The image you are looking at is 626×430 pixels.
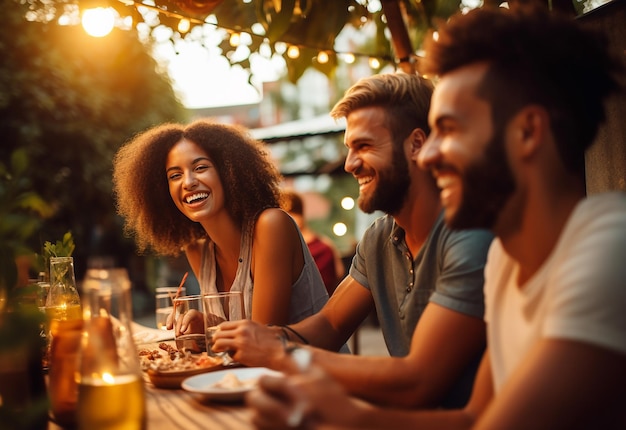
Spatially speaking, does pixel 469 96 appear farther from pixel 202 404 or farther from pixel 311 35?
pixel 311 35

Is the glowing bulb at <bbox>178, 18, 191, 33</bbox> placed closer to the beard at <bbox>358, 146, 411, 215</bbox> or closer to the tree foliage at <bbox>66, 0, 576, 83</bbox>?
the tree foliage at <bbox>66, 0, 576, 83</bbox>

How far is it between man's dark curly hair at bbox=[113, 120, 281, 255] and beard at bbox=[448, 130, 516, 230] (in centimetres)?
195

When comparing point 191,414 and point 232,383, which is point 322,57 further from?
point 191,414

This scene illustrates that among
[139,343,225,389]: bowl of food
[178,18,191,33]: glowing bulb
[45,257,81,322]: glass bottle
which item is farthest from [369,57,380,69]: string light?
[139,343,225,389]: bowl of food

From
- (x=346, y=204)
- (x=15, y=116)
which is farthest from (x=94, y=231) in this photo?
(x=346, y=204)

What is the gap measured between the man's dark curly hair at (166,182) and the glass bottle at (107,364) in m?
1.90

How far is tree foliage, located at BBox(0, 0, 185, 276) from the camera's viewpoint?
10.5 meters

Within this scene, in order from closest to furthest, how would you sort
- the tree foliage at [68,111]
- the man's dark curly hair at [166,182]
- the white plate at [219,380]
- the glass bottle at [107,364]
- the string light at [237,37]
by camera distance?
the glass bottle at [107,364] < the white plate at [219,380] < the man's dark curly hair at [166,182] < the string light at [237,37] < the tree foliage at [68,111]

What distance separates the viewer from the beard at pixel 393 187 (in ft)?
7.47

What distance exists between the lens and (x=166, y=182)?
3613 mm

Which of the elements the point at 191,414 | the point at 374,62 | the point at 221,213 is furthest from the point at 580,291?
the point at 374,62

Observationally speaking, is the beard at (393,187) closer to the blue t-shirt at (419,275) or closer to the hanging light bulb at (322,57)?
the blue t-shirt at (419,275)

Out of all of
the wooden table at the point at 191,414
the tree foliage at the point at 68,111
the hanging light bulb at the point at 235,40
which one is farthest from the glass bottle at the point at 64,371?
the tree foliage at the point at 68,111

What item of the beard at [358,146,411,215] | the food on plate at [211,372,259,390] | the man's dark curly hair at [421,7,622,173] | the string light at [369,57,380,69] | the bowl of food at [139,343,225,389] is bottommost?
the bowl of food at [139,343,225,389]
